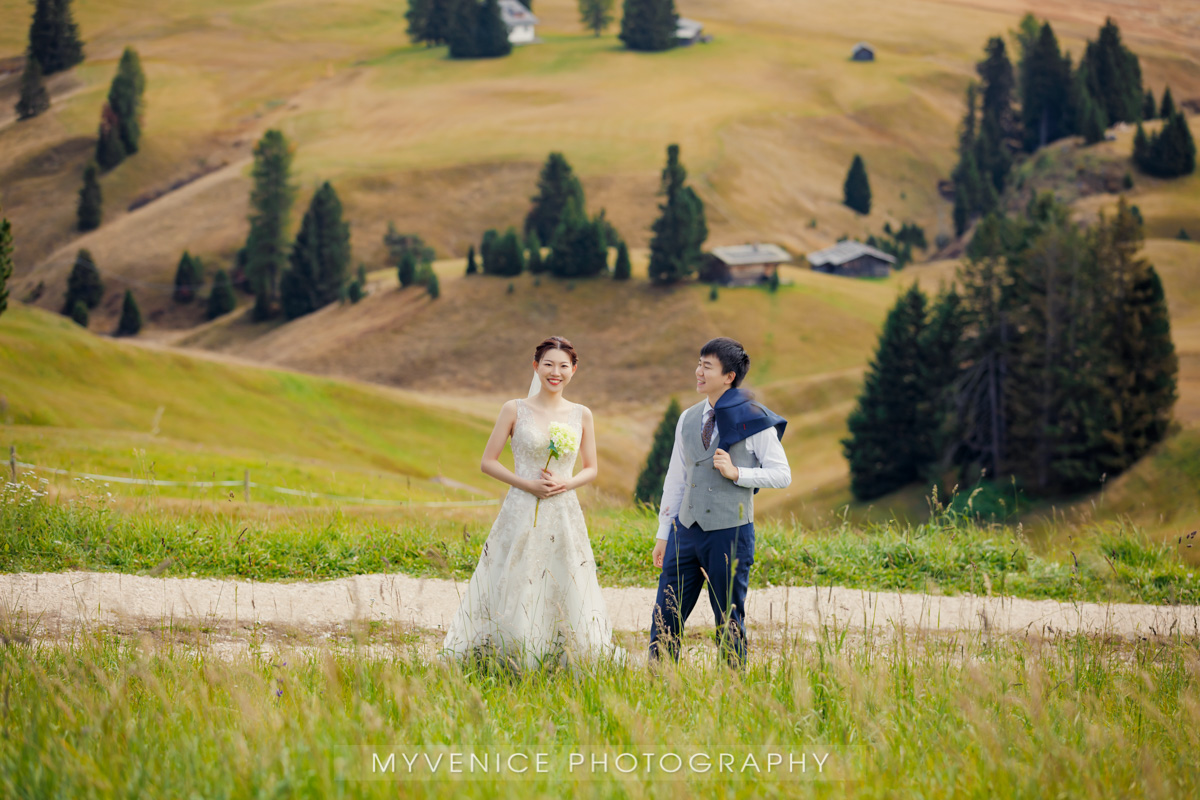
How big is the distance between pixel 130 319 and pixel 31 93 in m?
55.2

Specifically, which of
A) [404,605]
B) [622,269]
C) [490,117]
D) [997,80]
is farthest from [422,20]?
[404,605]

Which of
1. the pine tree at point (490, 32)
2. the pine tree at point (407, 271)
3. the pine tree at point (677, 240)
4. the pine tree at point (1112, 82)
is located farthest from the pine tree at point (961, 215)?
the pine tree at point (490, 32)

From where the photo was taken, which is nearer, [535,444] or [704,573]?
[704,573]

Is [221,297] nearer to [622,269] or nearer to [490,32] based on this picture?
[622,269]

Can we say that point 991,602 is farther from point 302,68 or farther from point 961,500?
point 302,68

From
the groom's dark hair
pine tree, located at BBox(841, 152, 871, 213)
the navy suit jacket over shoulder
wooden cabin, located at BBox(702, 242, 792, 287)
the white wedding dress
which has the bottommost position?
wooden cabin, located at BBox(702, 242, 792, 287)

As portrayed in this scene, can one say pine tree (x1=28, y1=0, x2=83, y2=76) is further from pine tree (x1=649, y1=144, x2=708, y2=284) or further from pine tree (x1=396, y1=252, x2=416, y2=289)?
pine tree (x1=649, y1=144, x2=708, y2=284)

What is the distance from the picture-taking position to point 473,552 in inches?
402

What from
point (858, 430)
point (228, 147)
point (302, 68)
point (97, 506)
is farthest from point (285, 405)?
point (302, 68)

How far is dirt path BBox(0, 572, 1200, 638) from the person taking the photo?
802cm

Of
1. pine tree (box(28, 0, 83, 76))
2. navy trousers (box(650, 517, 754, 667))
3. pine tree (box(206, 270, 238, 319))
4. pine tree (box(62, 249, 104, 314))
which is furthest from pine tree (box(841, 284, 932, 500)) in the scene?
pine tree (box(28, 0, 83, 76))

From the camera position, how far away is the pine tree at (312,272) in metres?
88.9

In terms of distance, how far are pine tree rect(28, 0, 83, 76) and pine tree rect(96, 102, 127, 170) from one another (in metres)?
15.5

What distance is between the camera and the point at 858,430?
4962 cm
